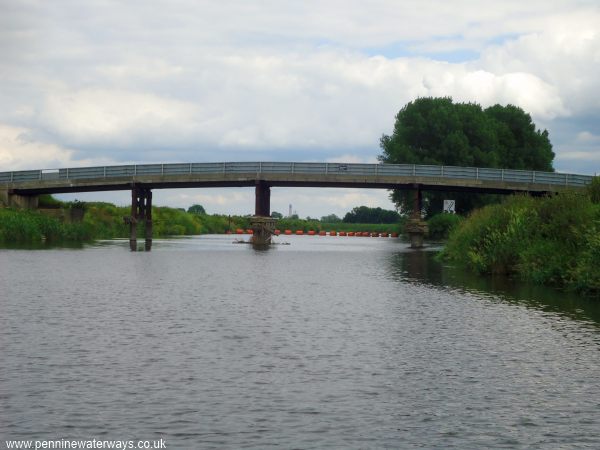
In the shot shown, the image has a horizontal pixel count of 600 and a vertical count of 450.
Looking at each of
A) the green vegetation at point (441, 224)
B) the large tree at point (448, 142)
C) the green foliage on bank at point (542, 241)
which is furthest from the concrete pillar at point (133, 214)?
the green foliage on bank at point (542, 241)

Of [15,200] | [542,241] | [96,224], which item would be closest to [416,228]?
[96,224]

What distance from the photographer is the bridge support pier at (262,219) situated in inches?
3024

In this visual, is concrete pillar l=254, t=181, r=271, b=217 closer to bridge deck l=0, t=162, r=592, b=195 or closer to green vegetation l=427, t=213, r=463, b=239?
bridge deck l=0, t=162, r=592, b=195

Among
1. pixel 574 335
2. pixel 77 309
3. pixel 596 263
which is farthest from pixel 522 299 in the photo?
pixel 77 309

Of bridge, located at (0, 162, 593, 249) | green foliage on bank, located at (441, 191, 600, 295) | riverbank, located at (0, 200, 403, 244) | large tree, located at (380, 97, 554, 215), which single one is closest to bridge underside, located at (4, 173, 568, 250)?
bridge, located at (0, 162, 593, 249)

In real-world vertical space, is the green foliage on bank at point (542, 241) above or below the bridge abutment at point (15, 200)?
below

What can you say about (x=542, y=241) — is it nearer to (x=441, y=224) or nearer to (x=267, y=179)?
(x=267, y=179)

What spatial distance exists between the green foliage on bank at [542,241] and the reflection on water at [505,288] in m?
0.71

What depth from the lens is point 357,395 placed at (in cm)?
1353

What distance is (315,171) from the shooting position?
7525cm

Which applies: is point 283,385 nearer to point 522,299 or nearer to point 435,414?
point 435,414

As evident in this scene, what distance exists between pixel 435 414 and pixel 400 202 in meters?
92.0

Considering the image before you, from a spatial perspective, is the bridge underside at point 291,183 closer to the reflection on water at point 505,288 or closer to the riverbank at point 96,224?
the riverbank at point 96,224

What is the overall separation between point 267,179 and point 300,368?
60.1 meters
